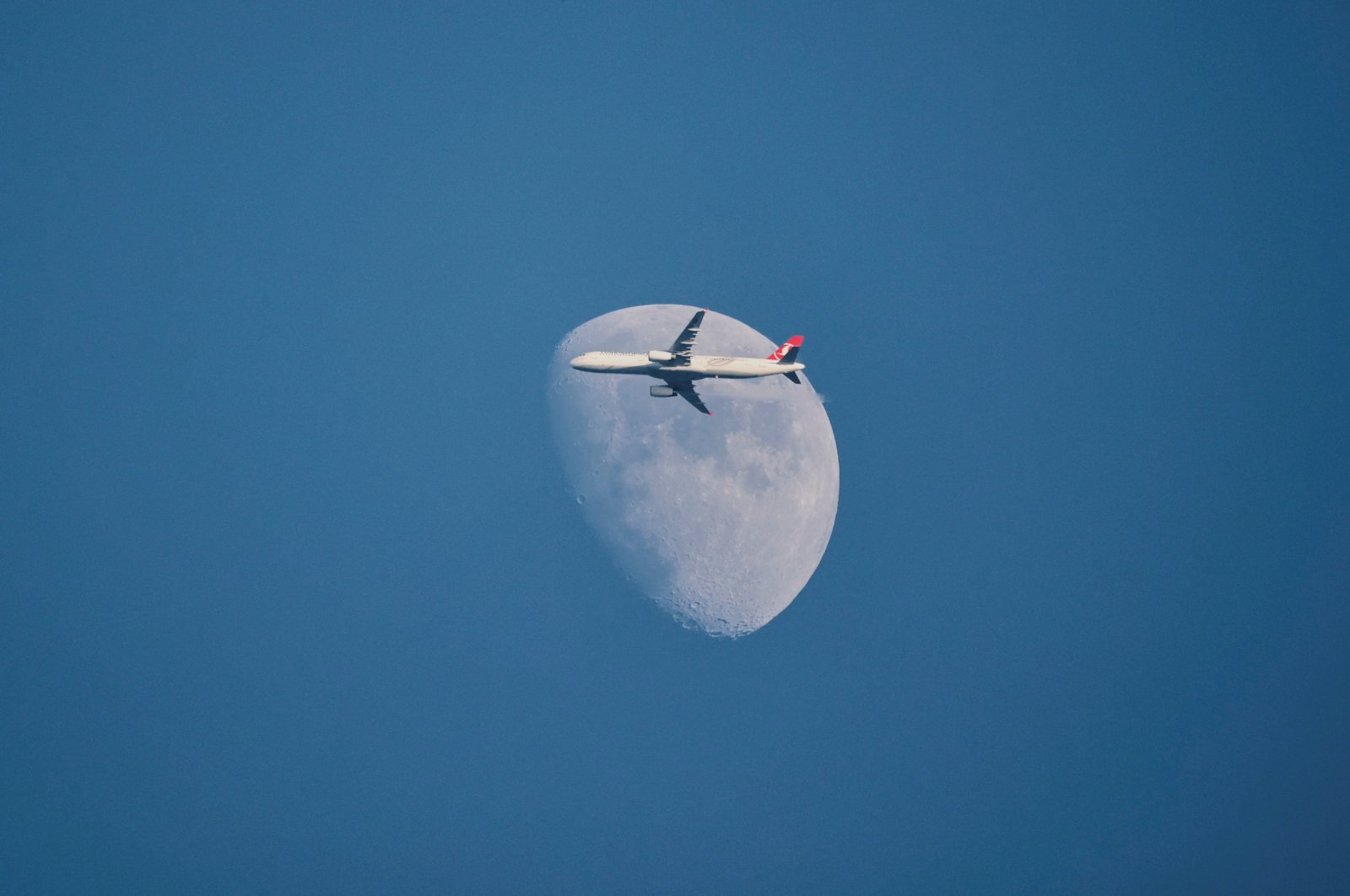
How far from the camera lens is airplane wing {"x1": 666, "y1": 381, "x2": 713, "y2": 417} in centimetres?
5962

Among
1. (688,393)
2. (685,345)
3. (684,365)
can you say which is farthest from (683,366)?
(688,393)

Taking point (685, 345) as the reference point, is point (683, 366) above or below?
below

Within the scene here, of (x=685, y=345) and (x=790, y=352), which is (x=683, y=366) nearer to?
(x=685, y=345)

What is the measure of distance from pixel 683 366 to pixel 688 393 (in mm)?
3067

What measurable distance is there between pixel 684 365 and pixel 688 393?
9.93 ft

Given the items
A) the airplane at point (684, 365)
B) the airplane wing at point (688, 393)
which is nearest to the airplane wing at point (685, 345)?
the airplane at point (684, 365)

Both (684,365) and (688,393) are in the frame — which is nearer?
(684,365)

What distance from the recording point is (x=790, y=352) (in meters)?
61.0

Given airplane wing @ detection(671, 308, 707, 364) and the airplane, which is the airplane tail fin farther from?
airplane wing @ detection(671, 308, 707, 364)

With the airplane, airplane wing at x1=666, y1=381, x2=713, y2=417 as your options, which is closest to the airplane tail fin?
the airplane

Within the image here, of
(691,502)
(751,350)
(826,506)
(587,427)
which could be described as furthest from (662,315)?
(826,506)

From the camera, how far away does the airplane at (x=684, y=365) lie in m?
57.8

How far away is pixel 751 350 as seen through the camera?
213ft

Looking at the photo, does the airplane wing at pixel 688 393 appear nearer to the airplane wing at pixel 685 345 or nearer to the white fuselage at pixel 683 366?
the white fuselage at pixel 683 366
